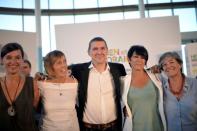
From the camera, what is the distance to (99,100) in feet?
10.3

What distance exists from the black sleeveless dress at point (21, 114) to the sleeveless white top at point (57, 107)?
161mm

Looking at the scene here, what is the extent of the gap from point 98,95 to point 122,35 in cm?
319

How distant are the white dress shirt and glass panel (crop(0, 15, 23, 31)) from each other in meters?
7.60

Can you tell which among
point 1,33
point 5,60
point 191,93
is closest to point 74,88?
point 5,60

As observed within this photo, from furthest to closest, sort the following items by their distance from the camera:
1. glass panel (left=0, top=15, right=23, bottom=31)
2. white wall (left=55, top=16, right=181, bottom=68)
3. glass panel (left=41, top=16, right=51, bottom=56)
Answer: glass panel (left=0, top=15, right=23, bottom=31), glass panel (left=41, top=16, right=51, bottom=56), white wall (left=55, top=16, right=181, bottom=68)

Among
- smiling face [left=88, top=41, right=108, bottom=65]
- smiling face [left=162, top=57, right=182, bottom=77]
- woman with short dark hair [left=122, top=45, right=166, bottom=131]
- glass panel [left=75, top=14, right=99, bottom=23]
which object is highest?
glass panel [left=75, top=14, right=99, bottom=23]

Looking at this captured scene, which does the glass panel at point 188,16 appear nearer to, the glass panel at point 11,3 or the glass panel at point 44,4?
the glass panel at point 44,4

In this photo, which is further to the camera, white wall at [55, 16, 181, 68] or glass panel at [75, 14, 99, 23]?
glass panel at [75, 14, 99, 23]

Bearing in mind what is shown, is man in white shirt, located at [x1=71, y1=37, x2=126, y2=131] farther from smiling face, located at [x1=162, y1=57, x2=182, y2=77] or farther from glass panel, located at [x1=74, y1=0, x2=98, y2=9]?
glass panel, located at [x1=74, y1=0, x2=98, y2=9]

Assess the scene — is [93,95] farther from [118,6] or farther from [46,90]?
[118,6]

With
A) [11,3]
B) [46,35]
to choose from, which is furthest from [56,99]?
[11,3]

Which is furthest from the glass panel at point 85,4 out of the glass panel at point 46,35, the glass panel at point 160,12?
the glass panel at point 160,12

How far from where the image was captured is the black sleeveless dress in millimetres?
2520

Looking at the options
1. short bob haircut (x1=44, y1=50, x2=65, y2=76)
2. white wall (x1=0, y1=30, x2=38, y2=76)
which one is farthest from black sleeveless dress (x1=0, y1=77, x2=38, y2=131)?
white wall (x1=0, y1=30, x2=38, y2=76)
